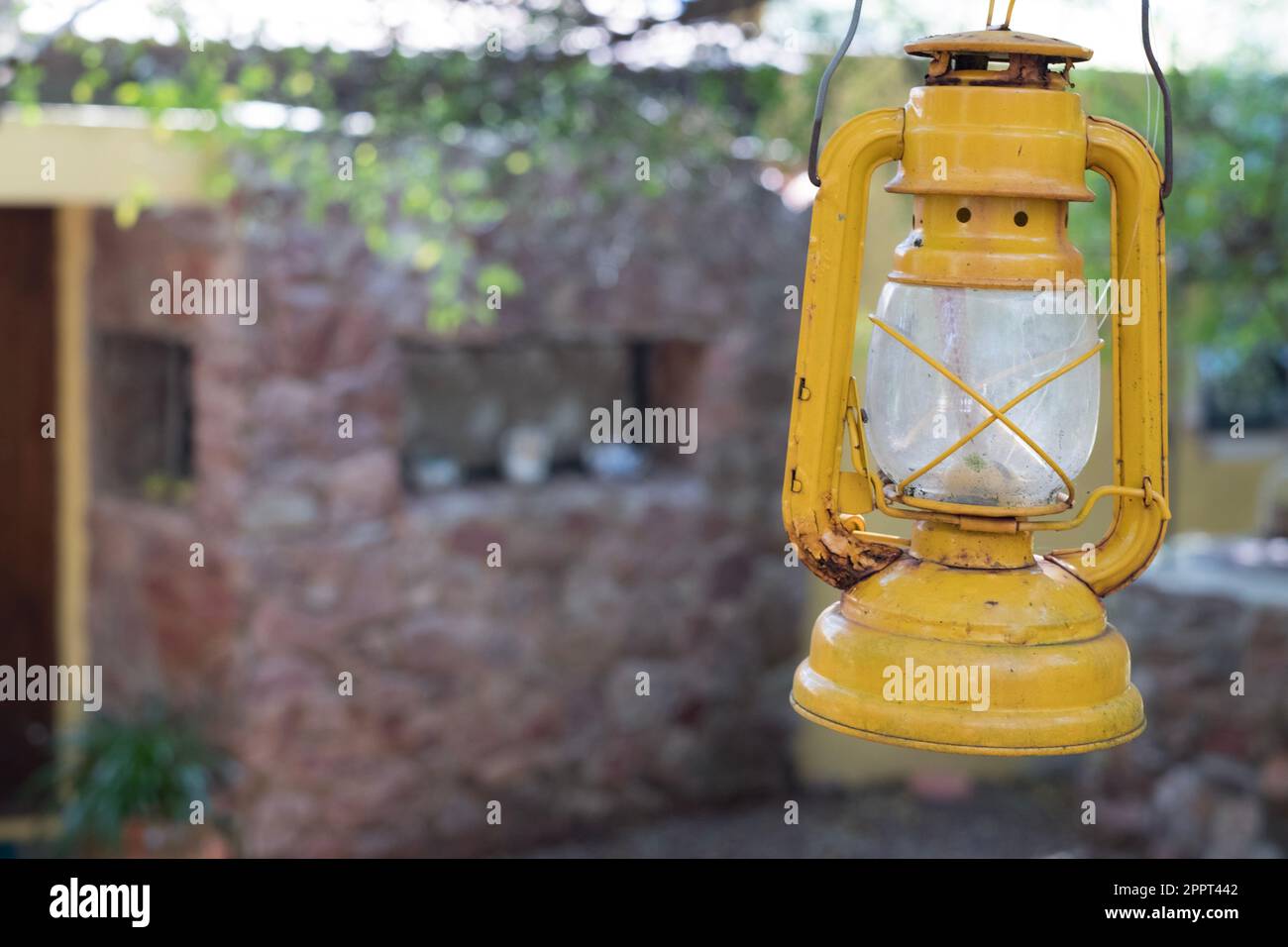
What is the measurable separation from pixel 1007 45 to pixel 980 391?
278 millimetres

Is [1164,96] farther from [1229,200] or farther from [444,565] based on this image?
[444,565]

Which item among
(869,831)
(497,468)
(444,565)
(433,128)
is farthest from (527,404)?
(869,831)

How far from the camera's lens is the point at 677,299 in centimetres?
580

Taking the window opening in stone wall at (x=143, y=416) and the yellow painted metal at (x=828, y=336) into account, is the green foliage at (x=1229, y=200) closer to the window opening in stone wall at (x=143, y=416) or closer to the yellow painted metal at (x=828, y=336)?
the yellow painted metal at (x=828, y=336)

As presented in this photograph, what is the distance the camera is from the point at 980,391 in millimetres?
1241

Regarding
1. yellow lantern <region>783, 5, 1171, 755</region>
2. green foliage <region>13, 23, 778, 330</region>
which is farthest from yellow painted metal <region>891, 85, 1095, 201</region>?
green foliage <region>13, 23, 778, 330</region>

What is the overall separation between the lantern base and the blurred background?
Result: 2.74 meters

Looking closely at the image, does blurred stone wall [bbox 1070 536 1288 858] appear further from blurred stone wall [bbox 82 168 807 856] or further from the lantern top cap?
the lantern top cap

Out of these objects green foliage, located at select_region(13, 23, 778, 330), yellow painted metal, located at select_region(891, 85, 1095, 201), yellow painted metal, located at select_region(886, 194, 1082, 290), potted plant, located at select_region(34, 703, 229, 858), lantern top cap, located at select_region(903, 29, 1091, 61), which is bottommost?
potted plant, located at select_region(34, 703, 229, 858)

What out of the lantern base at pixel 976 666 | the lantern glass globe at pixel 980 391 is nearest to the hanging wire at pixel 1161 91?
the lantern glass globe at pixel 980 391

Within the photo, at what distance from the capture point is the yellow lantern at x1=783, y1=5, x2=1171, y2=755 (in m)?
1.22

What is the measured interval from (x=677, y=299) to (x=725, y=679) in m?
1.52
